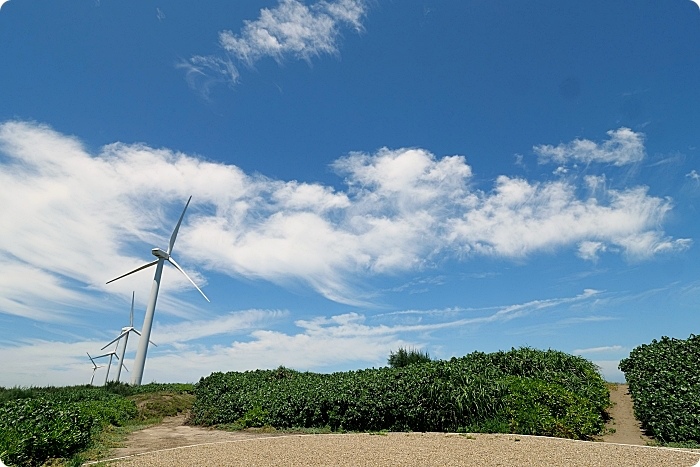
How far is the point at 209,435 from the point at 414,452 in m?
6.93

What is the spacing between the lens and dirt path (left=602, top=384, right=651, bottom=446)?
1094cm

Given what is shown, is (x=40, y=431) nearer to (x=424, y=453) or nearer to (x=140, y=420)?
(x=424, y=453)

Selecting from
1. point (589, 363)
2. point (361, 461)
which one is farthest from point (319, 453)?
point (589, 363)

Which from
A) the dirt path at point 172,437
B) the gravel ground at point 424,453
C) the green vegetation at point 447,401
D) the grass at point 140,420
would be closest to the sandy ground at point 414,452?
the gravel ground at point 424,453

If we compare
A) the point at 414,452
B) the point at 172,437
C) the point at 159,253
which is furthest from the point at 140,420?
the point at 159,253

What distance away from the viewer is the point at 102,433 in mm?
12781

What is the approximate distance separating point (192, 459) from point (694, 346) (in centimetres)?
1546

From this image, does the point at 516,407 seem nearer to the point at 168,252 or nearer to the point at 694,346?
the point at 694,346

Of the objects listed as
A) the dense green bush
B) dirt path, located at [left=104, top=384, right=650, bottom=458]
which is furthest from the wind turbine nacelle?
the dense green bush

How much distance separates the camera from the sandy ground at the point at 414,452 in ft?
24.3

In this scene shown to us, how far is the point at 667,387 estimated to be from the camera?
38.2ft

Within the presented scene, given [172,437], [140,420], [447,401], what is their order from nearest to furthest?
1. [447,401]
2. [172,437]
3. [140,420]

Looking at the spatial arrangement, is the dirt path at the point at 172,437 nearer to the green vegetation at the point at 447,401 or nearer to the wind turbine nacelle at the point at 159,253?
the green vegetation at the point at 447,401

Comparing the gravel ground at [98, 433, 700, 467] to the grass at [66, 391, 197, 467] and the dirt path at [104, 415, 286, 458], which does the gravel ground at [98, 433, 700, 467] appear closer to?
the grass at [66, 391, 197, 467]
